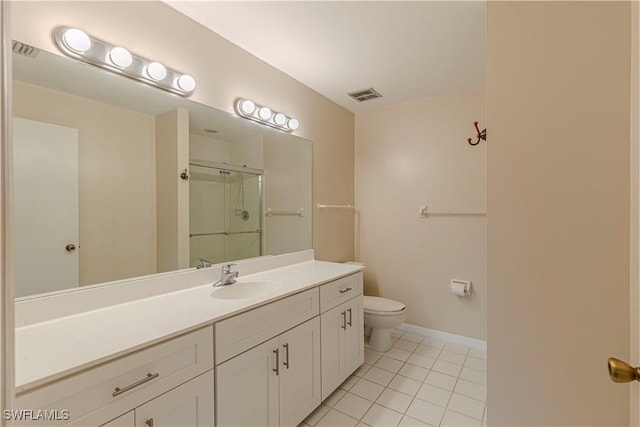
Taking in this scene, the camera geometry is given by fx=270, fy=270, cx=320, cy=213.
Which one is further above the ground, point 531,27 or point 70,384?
point 531,27

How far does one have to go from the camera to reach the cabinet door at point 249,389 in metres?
1.11

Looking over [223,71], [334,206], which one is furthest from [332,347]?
[223,71]

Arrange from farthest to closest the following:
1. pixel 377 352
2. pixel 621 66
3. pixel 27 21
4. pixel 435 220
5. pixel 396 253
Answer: pixel 396 253 → pixel 435 220 → pixel 377 352 → pixel 27 21 → pixel 621 66

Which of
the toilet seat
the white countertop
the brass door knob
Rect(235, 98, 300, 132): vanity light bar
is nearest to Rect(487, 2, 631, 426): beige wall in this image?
the brass door knob

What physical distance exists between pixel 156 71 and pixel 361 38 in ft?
4.05

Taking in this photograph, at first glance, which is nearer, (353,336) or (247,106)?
(247,106)

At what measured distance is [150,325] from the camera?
39.5 inches

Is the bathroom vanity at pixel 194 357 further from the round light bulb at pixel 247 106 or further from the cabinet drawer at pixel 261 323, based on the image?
the round light bulb at pixel 247 106

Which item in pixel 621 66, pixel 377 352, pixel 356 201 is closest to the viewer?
pixel 621 66

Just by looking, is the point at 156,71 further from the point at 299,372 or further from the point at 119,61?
the point at 299,372

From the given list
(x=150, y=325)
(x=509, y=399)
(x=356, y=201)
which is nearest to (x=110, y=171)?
(x=150, y=325)

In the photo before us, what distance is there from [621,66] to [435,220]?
1.82 m

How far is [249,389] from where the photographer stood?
1.22 metres

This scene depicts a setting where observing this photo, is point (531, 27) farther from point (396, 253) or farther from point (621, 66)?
point (396, 253)
